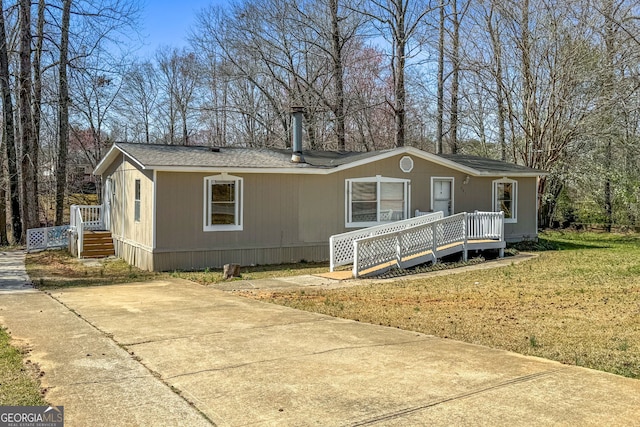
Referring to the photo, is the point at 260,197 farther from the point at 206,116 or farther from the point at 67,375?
the point at 206,116

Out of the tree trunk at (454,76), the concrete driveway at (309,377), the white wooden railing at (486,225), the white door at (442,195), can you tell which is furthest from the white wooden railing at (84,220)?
the tree trunk at (454,76)

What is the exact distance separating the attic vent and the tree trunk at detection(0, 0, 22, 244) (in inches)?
600

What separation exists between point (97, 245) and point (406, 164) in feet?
33.5

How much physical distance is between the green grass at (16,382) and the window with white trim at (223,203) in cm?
878

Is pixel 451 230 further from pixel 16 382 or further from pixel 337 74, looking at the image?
pixel 337 74

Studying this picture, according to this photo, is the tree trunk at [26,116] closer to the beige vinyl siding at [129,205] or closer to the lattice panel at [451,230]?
the beige vinyl siding at [129,205]

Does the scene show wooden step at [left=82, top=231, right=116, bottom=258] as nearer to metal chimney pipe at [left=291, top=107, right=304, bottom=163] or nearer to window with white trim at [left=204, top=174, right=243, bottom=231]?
window with white trim at [left=204, top=174, right=243, bottom=231]

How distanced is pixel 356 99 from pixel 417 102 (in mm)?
4244

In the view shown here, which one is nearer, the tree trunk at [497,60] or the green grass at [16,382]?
the green grass at [16,382]

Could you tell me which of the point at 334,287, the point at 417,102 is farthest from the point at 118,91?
the point at 334,287

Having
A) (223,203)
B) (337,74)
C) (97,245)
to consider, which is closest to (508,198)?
(223,203)

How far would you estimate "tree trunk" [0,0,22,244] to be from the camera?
69.7 ft

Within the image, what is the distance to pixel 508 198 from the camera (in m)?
19.6

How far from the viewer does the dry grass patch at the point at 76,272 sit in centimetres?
1236
